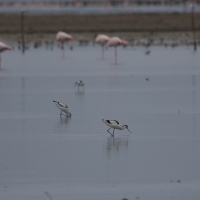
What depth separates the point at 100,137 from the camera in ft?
36.9

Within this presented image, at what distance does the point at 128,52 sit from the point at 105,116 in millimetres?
19584

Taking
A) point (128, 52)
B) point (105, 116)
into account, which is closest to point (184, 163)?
Answer: point (105, 116)

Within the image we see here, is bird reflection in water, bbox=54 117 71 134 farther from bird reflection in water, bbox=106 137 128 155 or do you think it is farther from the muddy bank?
the muddy bank

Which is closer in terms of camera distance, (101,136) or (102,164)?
(102,164)

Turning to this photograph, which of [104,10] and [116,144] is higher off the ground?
[104,10]

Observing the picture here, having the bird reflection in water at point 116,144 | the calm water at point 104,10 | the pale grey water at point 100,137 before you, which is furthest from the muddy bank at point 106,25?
the bird reflection in water at point 116,144

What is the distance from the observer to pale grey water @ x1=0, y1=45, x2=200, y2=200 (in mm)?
8305

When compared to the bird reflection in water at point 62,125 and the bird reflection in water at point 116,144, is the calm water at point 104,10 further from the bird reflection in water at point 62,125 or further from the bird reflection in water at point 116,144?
the bird reflection in water at point 116,144

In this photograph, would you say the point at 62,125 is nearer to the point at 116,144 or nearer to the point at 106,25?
the point at 116,144

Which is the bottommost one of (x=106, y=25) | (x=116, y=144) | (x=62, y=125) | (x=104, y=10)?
(x=116, y=144)

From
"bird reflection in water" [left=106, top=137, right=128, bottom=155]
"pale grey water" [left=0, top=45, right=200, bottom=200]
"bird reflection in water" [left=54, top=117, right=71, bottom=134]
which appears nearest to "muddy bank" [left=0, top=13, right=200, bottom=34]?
"pale grey water" [left=0, top=45, right=200, bottom=200]

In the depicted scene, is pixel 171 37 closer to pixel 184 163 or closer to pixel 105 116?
pixel 105 116

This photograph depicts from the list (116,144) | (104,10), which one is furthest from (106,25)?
(104,10)

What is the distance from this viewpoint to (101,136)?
11.3 m
